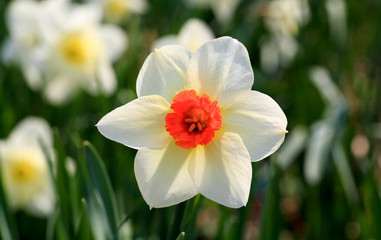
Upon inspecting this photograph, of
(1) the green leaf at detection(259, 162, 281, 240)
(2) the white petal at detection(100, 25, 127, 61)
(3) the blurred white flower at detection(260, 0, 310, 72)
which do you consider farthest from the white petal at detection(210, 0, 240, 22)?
(1) the green leaf at detection(259, 162, 281, 240)

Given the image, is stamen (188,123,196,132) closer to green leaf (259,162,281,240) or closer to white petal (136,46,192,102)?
white petal (136,46,192,102)

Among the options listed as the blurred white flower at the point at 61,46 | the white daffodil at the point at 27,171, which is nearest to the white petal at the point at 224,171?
the white daffodil at the point at 27,171

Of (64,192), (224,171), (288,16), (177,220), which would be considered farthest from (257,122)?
(288,16)

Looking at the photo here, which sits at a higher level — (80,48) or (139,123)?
(139,123)

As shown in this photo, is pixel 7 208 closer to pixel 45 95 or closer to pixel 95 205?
pixel 95 205

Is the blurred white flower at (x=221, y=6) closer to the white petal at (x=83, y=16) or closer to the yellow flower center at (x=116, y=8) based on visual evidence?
the yellow flower center at (x=116, y=8)

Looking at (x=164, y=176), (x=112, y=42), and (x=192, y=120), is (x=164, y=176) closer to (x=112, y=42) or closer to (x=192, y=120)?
(x=192, y=120)

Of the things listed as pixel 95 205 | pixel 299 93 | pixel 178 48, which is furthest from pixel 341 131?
pixel 178 48
